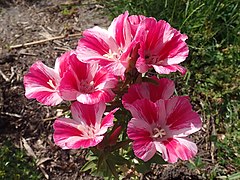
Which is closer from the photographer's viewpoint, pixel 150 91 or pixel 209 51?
pixel 150 91

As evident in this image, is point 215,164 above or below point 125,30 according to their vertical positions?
below

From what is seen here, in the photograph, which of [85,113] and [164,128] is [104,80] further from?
[164,128]

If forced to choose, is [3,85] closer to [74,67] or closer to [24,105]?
[24,105]

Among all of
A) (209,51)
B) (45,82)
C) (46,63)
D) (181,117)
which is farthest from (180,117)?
(46,63)

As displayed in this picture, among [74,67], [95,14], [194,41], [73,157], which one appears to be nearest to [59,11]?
[95,14]

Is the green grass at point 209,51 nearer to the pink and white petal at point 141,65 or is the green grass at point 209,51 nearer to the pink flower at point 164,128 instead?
the pink flower at point 164,128

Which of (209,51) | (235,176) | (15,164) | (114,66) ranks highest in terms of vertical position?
(114,66)

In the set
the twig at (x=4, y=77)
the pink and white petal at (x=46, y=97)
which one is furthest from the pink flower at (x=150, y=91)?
the twig at (x=4, y=77)
